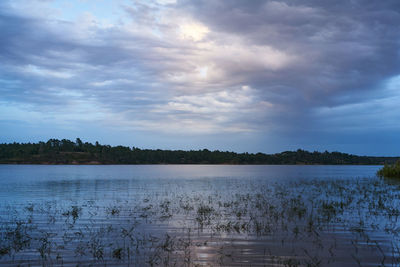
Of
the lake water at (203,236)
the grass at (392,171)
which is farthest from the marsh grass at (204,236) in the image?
the grass at (392,171)

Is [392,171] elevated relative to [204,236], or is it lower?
elevated

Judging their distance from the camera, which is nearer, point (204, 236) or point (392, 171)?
point (204, 236)

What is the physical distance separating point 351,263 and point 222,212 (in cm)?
1273

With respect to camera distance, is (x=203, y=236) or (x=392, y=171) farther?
(x=392, y=171)

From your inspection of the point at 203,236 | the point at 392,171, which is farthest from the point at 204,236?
the point at 392,171

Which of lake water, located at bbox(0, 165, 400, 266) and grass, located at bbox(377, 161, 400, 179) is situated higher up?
grass, located at bbox(377, 161, 400, 179)

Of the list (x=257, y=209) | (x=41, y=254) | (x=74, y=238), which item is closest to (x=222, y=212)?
(x=257, y=209)

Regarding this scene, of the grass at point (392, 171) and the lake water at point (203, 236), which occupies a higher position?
the grass at point (392, 171)

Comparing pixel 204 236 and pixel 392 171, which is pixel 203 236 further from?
pixel 392 171

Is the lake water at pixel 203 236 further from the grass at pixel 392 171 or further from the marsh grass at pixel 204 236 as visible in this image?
the grass at pixel 392 171

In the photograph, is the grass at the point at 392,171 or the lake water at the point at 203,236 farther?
the grass at the point at 392,171

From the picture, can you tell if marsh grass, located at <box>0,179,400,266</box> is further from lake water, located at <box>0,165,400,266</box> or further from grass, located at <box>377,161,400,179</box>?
grass, located at <box>377,161,400,179</box>

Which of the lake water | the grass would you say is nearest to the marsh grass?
the lake water

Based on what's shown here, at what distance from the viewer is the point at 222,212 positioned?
24.2m
